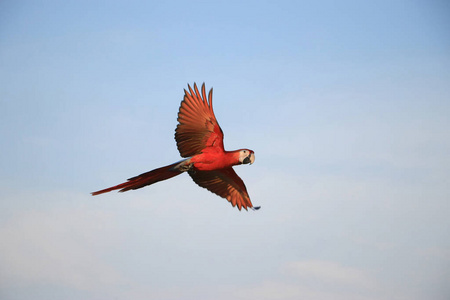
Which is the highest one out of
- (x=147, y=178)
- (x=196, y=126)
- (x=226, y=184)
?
(x=196, y=126)

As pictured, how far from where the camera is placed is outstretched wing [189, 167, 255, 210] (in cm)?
1018

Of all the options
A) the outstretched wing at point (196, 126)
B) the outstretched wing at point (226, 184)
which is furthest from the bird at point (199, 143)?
the outstretched wing at point (226, 184)

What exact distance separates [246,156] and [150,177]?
1.73 metres

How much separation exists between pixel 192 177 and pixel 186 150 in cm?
81

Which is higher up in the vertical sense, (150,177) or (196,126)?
(196,126)

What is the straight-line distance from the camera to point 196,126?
30.4 ft

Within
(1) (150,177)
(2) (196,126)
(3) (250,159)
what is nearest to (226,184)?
(3) (250,159)

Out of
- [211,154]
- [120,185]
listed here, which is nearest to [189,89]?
[211,154]

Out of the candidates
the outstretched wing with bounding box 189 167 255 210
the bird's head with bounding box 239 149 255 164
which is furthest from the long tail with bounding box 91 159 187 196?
the bird's head with bounding box 239 149 255 164

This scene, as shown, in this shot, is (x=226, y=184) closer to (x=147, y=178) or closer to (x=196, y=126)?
(x=196, y=126)

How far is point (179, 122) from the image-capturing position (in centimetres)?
930

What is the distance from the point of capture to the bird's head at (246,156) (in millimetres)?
9211

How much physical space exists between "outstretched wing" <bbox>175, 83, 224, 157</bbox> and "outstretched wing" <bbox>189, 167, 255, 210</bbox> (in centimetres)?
85

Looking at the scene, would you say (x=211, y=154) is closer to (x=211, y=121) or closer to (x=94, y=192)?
(x=211, y=121)
